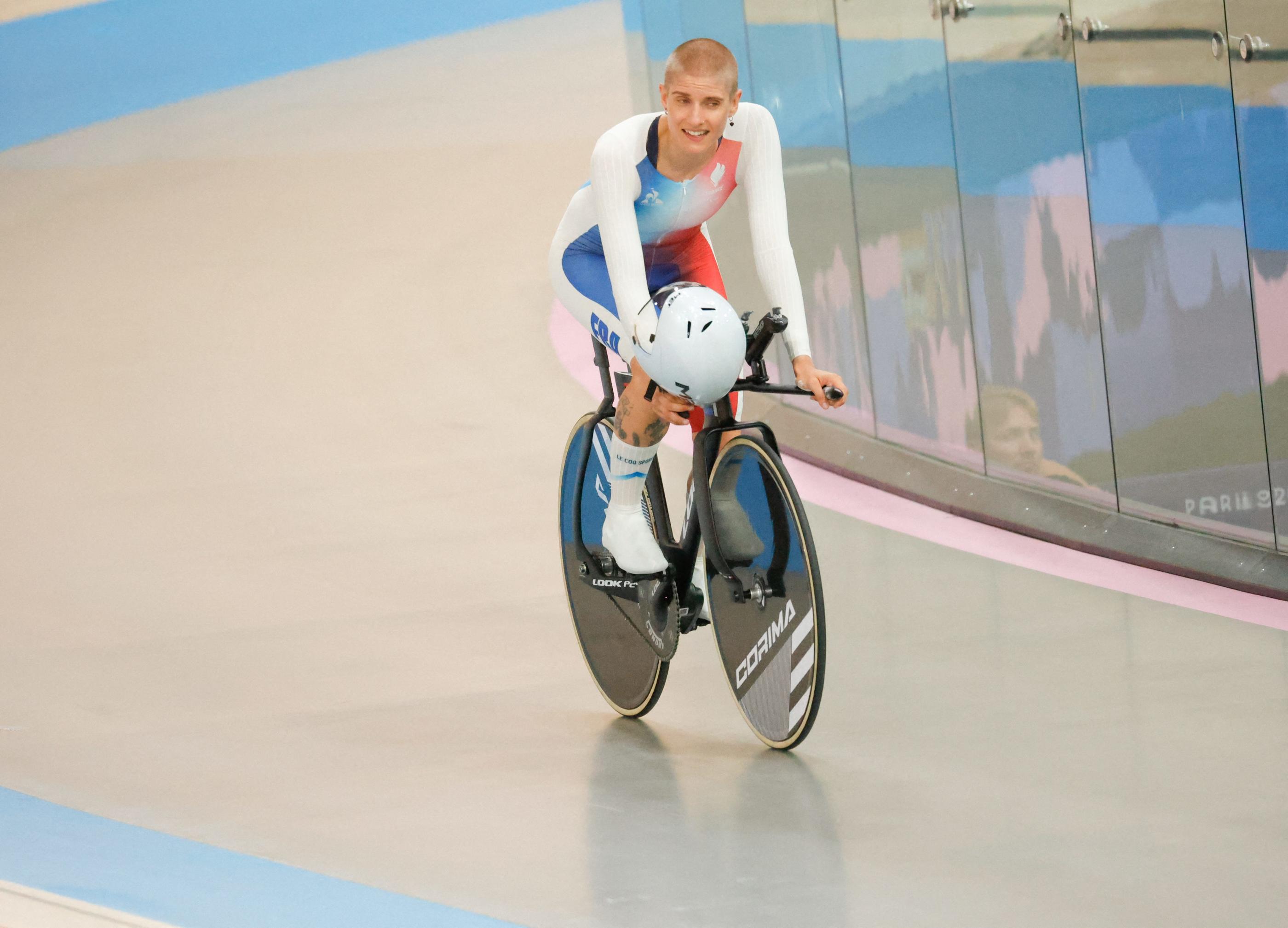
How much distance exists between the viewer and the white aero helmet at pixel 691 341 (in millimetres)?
3020

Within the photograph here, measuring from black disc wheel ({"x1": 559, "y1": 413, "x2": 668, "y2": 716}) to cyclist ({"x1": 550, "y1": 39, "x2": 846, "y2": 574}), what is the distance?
17 centimetres

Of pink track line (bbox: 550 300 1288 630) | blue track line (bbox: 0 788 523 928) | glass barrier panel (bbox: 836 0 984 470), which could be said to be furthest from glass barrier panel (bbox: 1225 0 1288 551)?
blue track line (bbox: 0 788 523 928)

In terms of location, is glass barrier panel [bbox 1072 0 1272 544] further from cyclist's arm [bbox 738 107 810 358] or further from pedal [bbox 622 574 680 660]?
pedal [bbox 622 574 680 660]

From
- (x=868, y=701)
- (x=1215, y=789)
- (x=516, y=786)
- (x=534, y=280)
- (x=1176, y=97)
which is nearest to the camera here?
(x=1215, y=789)

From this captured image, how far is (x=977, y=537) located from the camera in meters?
5.07

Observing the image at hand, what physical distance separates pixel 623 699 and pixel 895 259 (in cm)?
248

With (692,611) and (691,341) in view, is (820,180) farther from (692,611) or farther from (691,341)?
(691,341)

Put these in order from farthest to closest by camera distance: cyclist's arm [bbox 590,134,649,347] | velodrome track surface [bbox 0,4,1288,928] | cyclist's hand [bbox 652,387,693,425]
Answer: cyclist's hand [bbox 652,387,693,425], cyclist's arm [bbox 590,134,649,347], velodrome track surface [bbox 0,4,1288,928]

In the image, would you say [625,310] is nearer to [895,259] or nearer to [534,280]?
[895,259]

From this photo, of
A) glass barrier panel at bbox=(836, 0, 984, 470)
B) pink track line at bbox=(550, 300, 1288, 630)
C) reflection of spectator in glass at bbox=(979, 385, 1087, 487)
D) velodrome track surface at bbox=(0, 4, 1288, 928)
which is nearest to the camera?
velodrome track surface at bbox=(0, 4, 1288, 928)

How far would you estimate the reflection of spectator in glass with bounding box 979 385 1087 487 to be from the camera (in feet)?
16.9

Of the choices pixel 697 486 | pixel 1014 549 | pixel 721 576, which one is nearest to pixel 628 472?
pixel 697 486

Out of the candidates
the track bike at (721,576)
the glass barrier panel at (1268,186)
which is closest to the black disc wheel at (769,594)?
the track bike at (721,576)

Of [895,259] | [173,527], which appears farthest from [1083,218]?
[173,527]
